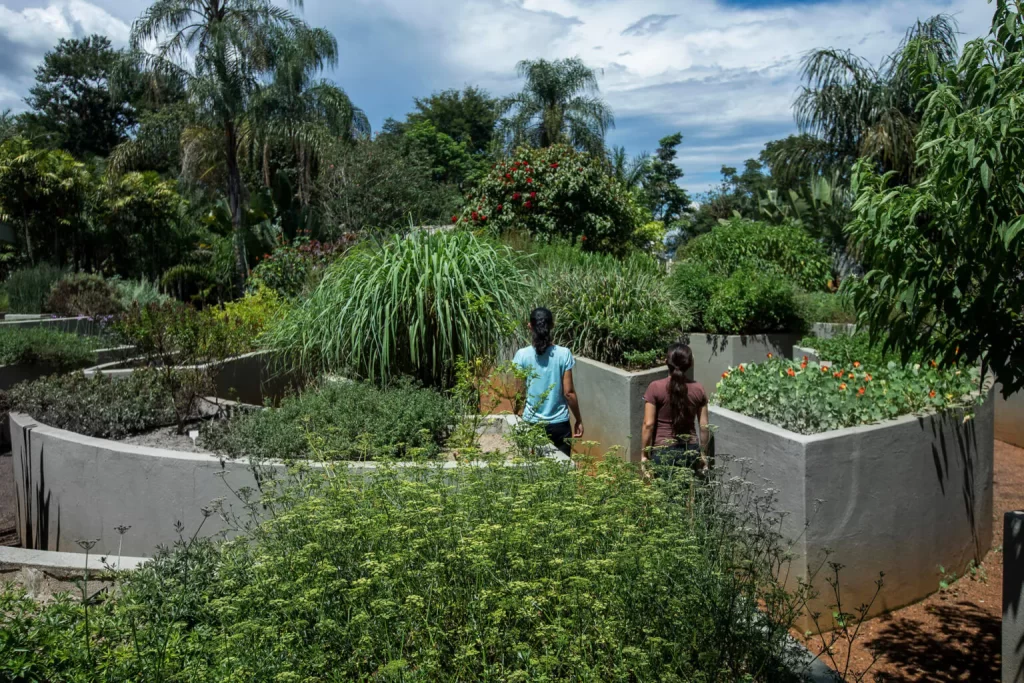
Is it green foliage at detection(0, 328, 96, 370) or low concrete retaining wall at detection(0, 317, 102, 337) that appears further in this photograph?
low concrete retaining wall at detection(0, 317, 102, 337)

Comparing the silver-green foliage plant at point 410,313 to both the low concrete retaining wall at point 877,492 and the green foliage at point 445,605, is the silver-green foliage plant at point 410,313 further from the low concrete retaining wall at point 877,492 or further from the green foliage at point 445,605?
the green foliage at point 445,605

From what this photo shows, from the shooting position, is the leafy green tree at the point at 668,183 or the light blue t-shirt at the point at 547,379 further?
the leafy green tree at the point at 668,183

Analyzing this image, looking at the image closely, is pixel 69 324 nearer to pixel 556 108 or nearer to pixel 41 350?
pixel 41 350

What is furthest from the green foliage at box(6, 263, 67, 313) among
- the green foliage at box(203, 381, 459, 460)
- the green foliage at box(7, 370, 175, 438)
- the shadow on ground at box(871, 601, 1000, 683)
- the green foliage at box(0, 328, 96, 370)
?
the shadow on ground at box(871, 601, 1000, 683)

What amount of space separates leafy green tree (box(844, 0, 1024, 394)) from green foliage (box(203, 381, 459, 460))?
9.77 feet

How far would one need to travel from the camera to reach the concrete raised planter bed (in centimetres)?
553

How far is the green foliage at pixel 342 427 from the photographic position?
5691 mm

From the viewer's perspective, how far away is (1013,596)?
4266 mm

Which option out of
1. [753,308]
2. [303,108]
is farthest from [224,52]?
[753,308]

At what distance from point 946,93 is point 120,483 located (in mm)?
5529

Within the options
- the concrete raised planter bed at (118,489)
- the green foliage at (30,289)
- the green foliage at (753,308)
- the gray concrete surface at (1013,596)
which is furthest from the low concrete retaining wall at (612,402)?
the green foliage at (30,289)

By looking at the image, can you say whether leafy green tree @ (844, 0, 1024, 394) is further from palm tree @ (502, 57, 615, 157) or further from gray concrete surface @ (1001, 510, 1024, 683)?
palm tree @ (502, 57, 615, 157)

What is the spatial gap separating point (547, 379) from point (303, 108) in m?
21.6

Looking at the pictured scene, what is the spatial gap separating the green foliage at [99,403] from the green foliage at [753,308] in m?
7.15
